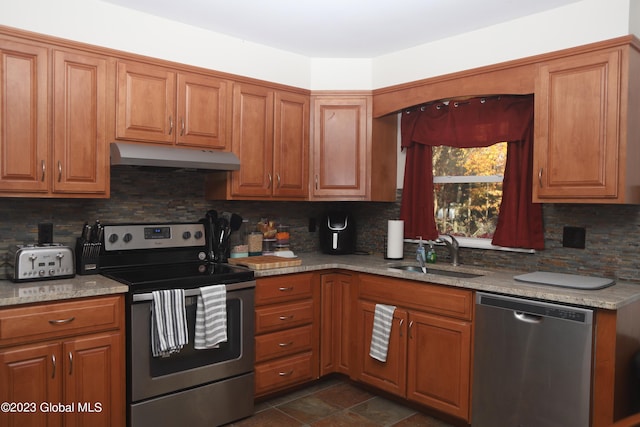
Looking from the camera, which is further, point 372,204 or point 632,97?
point 372,204

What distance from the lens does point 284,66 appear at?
3.54 meters

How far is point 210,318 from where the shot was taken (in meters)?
2.63

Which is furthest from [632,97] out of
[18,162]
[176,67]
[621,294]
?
[18,162]

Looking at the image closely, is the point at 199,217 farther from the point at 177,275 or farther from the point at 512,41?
the point at 512,41

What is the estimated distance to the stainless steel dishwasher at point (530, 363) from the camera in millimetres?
2211

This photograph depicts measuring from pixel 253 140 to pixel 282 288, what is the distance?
1.03 m

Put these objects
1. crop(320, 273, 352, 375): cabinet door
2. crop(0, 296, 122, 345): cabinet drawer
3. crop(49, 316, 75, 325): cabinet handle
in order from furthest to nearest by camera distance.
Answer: crop(320, 273, 352, 375): cabinet door < crop(49, 316, 75, 325): cabinet handle < crop(0, 296, 122, 345): cabinet drawer

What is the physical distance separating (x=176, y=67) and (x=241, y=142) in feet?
2.04

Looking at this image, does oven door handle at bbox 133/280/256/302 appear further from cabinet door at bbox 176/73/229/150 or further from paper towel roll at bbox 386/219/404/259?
paper towel roll at bbox 386/219/404/259

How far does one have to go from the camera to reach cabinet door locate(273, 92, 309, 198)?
11.4 ft

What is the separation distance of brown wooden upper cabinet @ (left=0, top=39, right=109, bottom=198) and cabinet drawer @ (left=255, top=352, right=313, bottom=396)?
1.44m

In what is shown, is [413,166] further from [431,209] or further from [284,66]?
[284,66]

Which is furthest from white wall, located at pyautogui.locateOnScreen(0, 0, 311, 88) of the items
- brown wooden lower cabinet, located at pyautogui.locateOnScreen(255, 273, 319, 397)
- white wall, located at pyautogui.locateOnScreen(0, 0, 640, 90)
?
brown wooden lower cabinet, located at pyautogui.locateOnScreen(255, 273, 319, 397)

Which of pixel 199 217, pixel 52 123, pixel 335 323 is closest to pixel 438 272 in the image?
pixel 335 323
